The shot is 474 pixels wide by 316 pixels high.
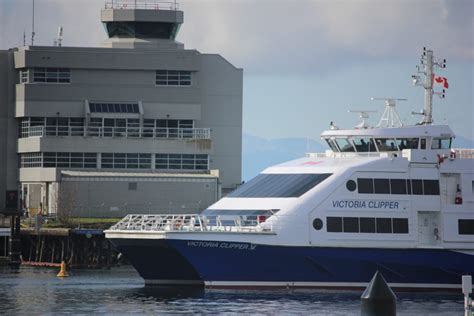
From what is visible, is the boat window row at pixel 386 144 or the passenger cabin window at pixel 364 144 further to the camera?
the passenger cabin window at pixel 364 144

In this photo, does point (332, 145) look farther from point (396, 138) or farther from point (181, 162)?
point (181, 162)

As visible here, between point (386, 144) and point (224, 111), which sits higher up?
point (224, 111)

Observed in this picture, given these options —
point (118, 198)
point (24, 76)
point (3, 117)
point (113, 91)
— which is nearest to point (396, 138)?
point (118, 198)

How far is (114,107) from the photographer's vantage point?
98.8m

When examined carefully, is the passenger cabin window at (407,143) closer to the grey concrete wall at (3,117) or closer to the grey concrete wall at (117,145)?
the grey concrete wall at (117,145)

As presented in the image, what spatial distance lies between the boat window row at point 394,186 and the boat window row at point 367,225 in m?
1.03

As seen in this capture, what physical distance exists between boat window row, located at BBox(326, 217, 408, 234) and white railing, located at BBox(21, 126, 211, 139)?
40127 millimetres

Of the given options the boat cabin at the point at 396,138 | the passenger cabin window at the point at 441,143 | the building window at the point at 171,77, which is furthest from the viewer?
the building window at the point at 171,77

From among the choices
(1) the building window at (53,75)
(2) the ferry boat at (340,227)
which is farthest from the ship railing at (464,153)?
(1) the building window at (53,75)

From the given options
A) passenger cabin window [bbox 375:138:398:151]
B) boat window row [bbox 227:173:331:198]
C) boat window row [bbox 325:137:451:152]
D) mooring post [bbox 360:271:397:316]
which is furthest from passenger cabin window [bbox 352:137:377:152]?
mooring post [bbox 360:271:397:316]

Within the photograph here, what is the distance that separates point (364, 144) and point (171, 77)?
129 feet

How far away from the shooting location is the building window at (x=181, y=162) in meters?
96.2

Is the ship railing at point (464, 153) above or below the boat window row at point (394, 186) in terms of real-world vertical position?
above

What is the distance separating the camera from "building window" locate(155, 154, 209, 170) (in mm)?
96250
